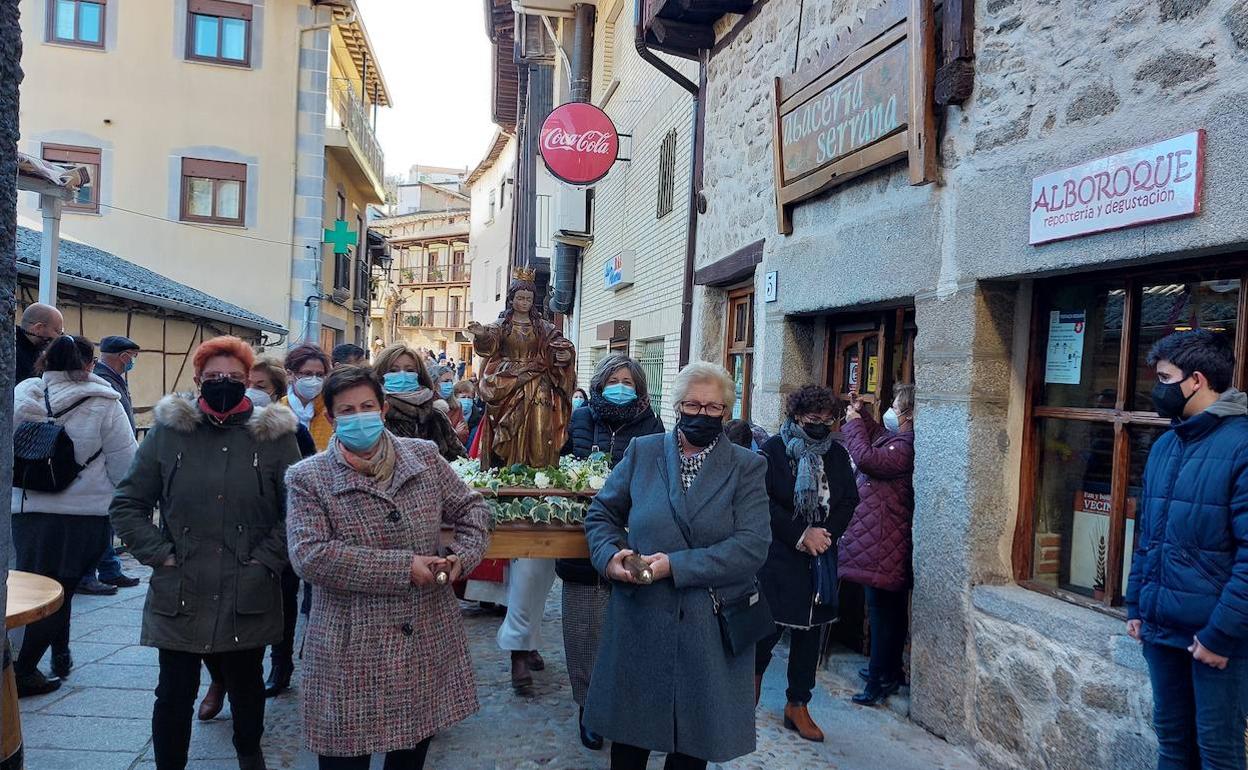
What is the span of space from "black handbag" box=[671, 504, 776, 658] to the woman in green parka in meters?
1.57

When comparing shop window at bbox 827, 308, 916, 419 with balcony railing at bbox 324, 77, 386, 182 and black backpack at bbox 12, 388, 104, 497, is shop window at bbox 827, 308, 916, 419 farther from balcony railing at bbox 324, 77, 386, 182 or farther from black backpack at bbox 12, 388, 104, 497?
balcony railing at bbox 324, 77, 386, 182

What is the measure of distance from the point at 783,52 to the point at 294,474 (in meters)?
4.94

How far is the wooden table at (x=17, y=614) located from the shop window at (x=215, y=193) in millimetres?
16636

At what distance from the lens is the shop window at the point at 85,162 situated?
17.1 m

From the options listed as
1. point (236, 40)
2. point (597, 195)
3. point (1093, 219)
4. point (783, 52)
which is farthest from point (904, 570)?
point (236, 40)

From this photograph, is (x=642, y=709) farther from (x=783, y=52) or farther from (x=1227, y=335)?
(x=783, y=52)

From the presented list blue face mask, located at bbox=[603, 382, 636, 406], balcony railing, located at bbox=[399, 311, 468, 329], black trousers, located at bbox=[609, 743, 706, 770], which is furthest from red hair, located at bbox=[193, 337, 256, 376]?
balcony railing, located at bbox=[399, 311, 468, 329]

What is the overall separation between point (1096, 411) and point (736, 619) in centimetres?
193

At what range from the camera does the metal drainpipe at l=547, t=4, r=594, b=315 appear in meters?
14.8

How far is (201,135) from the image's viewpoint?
17734mm

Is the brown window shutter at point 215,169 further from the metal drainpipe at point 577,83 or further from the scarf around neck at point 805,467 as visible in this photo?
the scarf around neck at point 805,467

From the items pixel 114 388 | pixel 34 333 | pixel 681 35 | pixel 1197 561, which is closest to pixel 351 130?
pixel 681 35

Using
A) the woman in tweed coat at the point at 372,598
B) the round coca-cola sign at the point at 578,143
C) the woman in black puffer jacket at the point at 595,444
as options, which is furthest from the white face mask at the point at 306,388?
the round coca-cola sign at the point at 578,143

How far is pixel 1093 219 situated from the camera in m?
3.43
